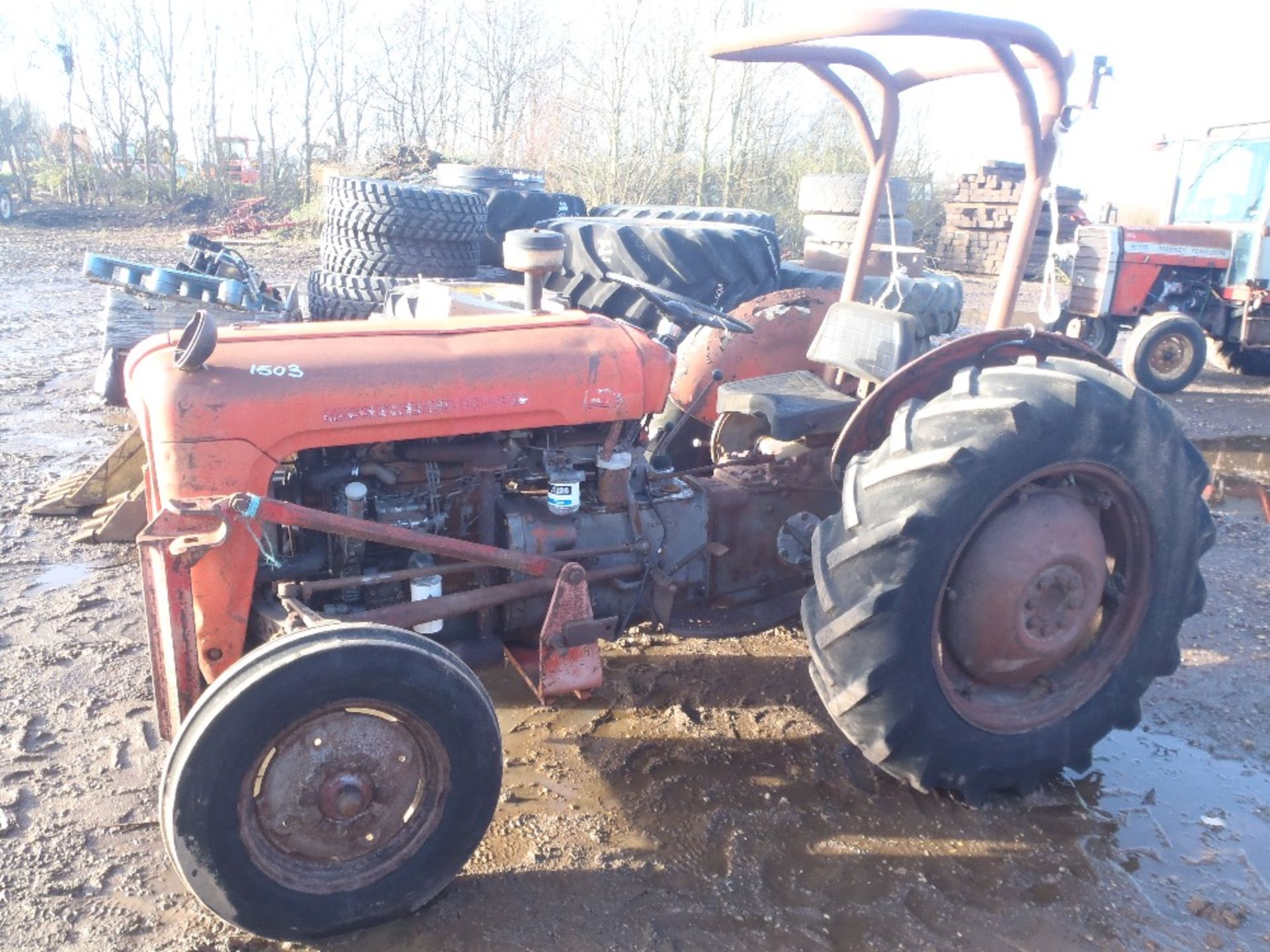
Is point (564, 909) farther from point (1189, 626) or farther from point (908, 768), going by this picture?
point (1189, 626)

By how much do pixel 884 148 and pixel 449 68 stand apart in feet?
77.1

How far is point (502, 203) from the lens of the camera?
9688 mm

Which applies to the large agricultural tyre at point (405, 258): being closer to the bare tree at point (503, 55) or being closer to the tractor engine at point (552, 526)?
the tractor engine at point (552, 526)

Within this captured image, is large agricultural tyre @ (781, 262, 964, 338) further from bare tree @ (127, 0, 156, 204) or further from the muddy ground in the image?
bare tree @ (127, 0, 156, 204)

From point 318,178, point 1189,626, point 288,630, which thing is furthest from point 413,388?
point 318,178

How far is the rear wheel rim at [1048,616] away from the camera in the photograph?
2803mm

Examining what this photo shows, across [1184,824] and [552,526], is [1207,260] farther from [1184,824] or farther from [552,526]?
[552,526]

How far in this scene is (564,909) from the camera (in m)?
2.49

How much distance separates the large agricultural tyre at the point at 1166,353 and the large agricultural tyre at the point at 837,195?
14.1 feet

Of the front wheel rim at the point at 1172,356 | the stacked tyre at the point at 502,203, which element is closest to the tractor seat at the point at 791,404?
the stacked tyre at the point at 502,203

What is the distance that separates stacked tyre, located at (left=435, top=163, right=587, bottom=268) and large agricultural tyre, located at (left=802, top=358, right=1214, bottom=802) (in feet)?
22.6

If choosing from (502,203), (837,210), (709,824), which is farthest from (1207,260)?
(709,824)

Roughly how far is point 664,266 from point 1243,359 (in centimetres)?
863

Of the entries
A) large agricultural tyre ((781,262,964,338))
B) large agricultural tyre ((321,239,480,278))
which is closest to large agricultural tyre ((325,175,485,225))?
large agricultural tyre ((321,239,480,278))
